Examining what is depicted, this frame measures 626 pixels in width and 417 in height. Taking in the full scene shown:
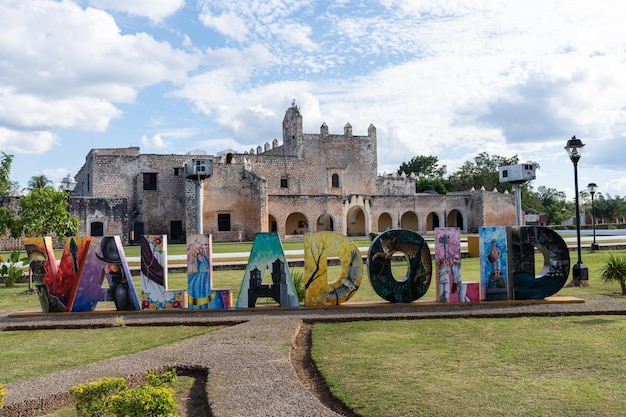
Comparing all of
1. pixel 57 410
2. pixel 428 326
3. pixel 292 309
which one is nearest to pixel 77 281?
pixel 292 309

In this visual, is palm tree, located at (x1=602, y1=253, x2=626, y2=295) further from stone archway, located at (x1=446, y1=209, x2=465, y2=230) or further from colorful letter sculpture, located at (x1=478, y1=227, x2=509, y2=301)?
stone archway, located at (x1=446, y1=209, x2=465, y2=230)

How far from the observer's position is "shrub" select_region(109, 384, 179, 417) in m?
3.33

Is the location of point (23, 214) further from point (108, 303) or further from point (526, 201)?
point (526, 201)

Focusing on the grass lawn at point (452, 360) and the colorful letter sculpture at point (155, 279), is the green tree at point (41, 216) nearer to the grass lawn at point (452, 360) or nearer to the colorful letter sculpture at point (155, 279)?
the colorful letter sculpture at point (155, 279)

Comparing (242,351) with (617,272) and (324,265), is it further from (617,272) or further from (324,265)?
(617,272)

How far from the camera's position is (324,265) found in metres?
9.55

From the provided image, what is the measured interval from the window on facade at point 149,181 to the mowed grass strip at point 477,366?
97.4ft

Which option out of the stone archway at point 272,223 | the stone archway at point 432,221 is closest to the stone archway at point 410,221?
the stone archway at point 432,221

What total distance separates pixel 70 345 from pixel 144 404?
4387mm

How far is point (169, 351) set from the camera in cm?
643

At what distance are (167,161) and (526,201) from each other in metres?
37.7

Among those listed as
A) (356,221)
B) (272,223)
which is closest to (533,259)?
(272,223)

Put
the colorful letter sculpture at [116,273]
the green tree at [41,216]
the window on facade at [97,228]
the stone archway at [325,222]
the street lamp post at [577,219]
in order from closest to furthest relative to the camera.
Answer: the colorful letter sculpture at [116,273] → the street lamp post at [577,219] → the green tree at [41,216] → the window on facade at [97,228] → the stone archway at [325,222]

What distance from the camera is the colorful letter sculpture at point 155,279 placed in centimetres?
940
